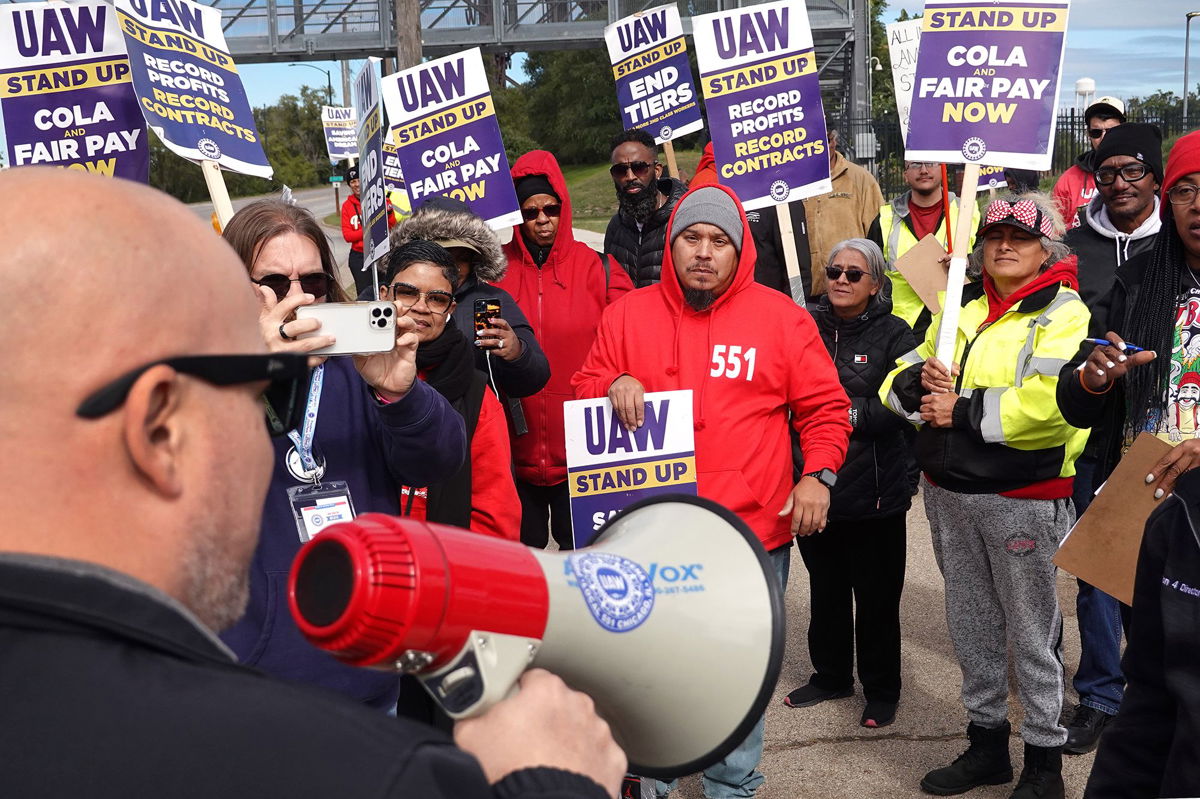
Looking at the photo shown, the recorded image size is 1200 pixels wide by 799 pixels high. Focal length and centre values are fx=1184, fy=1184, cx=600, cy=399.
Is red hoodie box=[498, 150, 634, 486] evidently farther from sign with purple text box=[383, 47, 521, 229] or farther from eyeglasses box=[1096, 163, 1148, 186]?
eyeglasses box=[1096, 163, 1148, 186]

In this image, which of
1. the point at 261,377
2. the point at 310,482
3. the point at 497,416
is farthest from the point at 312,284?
the point at 261,377

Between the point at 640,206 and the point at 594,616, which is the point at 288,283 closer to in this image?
the point at 594,616

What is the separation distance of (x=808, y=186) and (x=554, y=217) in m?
1.24

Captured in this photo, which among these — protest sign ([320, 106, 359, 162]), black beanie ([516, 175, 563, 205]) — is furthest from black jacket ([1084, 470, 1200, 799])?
protest sign ([320, 106, 359, 162])

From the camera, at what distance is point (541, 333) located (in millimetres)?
5469

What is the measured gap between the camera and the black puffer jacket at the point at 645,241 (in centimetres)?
648

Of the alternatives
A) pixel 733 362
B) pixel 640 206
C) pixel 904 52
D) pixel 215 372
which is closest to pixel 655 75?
pixel 640 206

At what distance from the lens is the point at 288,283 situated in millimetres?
2945

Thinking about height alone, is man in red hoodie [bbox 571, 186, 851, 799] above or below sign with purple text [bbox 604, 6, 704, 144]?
below

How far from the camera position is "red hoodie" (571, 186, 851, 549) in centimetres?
398

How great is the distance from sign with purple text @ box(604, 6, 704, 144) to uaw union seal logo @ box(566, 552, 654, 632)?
6.10 metres

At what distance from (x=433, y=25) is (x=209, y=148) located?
69.5 ft

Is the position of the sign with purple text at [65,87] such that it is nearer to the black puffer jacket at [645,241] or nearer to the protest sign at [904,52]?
the black puffer jacket at [645,241]

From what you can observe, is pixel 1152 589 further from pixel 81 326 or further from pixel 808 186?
pixel 808 186
